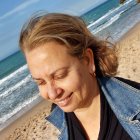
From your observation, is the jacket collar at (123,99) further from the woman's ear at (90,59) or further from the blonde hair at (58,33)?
the blonde hair at (58,33)

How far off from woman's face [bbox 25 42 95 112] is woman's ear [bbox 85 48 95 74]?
114 millimetres

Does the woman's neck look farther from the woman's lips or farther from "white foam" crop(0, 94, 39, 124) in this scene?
"white foam" crop(0, 94, 39, 124)

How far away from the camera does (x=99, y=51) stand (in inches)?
105

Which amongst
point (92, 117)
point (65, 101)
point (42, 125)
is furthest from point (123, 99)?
point (42, 125)

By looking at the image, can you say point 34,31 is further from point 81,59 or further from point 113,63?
point 113,63

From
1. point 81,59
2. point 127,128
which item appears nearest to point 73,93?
point 81,59

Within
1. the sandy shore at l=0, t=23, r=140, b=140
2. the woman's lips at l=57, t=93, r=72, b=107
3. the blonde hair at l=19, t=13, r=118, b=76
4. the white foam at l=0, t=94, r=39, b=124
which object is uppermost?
the blonde hair at l=19, t=13, r=118, b=76

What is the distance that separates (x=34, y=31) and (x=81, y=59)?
1.14ft

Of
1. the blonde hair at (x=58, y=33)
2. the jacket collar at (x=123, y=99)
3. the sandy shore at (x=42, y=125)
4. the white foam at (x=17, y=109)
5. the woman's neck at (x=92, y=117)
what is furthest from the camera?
the white foam at (x=17, y=109)

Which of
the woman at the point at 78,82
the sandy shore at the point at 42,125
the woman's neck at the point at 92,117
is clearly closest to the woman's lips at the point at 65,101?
the woman at the point at 78,82

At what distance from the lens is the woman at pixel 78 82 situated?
232cm

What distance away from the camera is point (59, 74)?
232cm

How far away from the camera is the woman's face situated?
232 cm

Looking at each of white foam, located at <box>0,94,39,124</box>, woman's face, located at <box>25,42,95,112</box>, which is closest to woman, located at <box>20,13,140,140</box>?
woman's face, located at <box>25,42,95,112</box>
